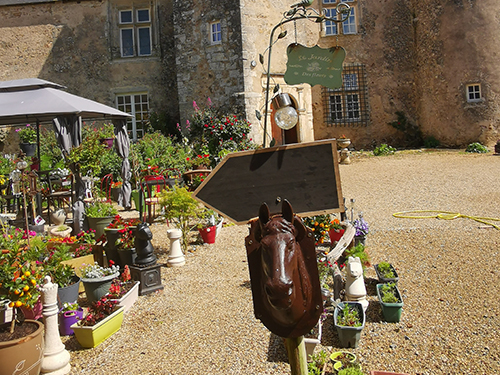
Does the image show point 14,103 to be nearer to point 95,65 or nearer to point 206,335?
point 206,335

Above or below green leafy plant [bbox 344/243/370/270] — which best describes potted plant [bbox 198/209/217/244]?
above

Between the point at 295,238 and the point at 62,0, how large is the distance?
616 inches

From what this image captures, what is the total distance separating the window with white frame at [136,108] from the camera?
574 inches

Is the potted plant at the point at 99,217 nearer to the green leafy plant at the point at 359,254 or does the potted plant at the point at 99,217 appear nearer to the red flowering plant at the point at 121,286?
the red flowering plant at the point at 121,286

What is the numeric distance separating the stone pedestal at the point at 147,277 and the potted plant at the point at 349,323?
205 centimetres

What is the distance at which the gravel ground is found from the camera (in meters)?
3.21

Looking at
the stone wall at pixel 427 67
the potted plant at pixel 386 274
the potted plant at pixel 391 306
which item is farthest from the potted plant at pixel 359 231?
the stone wall at pixel 427 67

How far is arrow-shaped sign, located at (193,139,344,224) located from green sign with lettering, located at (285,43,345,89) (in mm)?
605

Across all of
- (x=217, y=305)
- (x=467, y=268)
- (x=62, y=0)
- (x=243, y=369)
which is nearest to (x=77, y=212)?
(x=217, y=305)

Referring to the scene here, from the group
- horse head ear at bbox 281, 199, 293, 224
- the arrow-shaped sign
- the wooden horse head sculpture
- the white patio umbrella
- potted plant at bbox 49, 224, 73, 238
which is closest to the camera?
the wooden horse head sculpture

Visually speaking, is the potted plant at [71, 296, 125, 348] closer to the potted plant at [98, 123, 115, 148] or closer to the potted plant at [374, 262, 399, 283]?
the potted plant at [374, 262, 399, 283]

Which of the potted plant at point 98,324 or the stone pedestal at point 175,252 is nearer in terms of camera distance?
the potted plant at point 98,324

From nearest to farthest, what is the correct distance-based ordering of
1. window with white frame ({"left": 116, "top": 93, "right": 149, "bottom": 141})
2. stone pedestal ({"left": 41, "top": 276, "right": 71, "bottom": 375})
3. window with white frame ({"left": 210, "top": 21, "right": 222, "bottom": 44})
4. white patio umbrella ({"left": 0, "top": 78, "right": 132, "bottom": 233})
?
stone pedestal ({"left": 41, "top": 276, "right": 71, "bottom": 375}), white patio umbrella ({"left": 0, "top": 78, "right": 132, "bottom": 233}), window with white frame ({"left": 210, "top": 21, "right": 222, "bottom": 44}), window with white frame ({"left": 116, "top": 93, "right": 149, "bottom": 141})

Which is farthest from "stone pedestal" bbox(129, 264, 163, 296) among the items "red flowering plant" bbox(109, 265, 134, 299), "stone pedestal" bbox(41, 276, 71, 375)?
"stone pedestal" bbox(41, 276, 71, 375)
